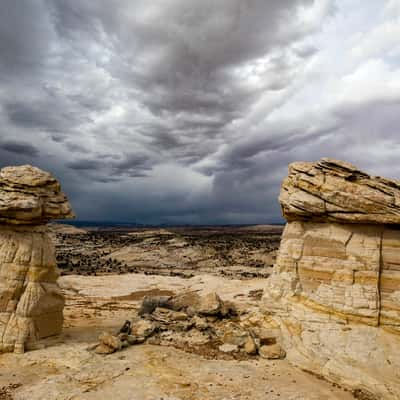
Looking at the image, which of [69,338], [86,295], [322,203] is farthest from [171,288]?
[322,203]

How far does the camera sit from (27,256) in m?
18.0

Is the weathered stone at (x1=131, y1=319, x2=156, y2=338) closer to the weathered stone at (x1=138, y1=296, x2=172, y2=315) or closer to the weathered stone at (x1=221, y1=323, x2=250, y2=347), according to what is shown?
the weathered stone at (x1=138, y1=296, x2=172, y2=315)

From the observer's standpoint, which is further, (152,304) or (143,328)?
(152,304)

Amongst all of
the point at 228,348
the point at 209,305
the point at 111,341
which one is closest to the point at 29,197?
the point at 111,341

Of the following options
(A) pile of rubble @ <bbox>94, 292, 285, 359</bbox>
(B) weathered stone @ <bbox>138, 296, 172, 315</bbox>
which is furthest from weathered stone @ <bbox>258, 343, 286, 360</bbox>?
(B) weathered stone @ <bbox>138, 296, 172, 315</bbox>

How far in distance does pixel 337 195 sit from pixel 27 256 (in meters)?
15.7

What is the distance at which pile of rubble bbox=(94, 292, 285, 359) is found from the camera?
17047 mm

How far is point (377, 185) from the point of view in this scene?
1636cm

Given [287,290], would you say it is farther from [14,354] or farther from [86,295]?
[86,295]

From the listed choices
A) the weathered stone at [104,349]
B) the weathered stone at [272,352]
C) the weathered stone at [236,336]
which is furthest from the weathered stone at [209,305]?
the weathered stone at [104,349]

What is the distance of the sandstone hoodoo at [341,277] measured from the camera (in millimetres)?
14969

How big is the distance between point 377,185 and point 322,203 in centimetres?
258

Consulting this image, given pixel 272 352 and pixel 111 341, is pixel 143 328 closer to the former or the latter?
pixel 111 341

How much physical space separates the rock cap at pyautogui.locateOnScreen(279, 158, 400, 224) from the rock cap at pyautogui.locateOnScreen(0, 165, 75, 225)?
39.6 feet
